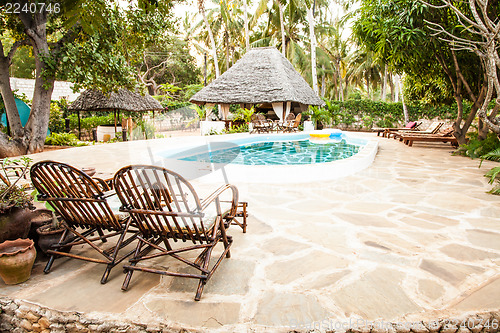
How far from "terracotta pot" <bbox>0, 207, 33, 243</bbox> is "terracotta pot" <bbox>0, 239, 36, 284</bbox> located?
4.6 inches

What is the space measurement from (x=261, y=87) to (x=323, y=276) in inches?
636

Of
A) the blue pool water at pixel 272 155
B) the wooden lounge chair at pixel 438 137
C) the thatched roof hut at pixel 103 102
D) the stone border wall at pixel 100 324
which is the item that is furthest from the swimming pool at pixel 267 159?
the thatched roof hut at pixel 103 102

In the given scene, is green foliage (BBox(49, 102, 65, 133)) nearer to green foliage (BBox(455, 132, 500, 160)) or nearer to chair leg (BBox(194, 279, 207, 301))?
chair leg (BBox(194, 279, 207, 301))

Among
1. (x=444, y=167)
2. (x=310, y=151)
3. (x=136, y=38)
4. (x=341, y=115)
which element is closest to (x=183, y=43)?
(x=341, y=115)

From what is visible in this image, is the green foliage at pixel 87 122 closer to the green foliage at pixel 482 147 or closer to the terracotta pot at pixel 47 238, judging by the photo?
the terracotta pot at pixel 47 238

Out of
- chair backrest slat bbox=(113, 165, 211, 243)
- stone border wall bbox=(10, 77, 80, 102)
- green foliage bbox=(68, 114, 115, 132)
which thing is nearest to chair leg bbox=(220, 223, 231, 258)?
chair backrest slat bbox=(113, 165, 211, 243)

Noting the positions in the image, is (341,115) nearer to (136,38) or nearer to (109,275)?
(136,38)

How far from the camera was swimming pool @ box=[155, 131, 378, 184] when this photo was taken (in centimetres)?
546

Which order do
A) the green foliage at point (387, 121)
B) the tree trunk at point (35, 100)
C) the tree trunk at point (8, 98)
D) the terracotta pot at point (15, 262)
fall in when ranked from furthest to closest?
1. the green foliage at point (387, 121)
2. the tree trunk at point (8, 98)
3. the tree trunk at point (35, 100)
4. the terracotta pot at point (15, 262)

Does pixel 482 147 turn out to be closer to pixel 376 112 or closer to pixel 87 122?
pixel 376 112

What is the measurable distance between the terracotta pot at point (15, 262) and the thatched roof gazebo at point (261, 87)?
15.0 metres

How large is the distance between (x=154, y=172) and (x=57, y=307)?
3.61 feet

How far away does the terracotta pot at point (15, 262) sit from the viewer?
2096mm

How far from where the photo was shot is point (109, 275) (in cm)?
233
